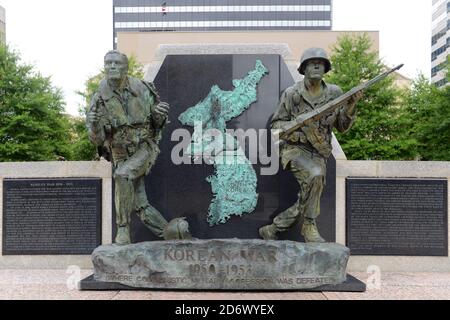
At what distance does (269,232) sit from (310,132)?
1.62m

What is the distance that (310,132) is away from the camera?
668 cm

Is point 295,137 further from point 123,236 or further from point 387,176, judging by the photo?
point 123,236

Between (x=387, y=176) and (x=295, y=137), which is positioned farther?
(x=387, y=176)

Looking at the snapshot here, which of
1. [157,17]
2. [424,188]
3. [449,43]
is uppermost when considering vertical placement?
[157,17]

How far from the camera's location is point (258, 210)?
25.8 ft

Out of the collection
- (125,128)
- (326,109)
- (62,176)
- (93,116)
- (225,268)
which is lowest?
(225,268)

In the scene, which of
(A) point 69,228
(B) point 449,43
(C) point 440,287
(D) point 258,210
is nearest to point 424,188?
(C) point 440,287

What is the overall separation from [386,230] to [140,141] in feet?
13.6

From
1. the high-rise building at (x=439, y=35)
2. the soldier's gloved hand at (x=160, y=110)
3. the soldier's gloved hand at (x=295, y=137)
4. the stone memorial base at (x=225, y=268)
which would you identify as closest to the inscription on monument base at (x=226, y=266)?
the stone memorial base at (x=225, y=268)

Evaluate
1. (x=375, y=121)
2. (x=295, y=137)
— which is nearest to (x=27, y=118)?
(x=375, y=121)

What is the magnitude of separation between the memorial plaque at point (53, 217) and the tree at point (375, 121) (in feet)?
48.7

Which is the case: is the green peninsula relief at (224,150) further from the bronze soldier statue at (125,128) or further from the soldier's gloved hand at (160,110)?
the soldier's gloved hand at (160,110)

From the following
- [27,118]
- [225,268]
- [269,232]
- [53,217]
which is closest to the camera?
[225,268]

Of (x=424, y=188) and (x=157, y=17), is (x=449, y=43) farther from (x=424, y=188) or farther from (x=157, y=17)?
(x=424, y=188)
